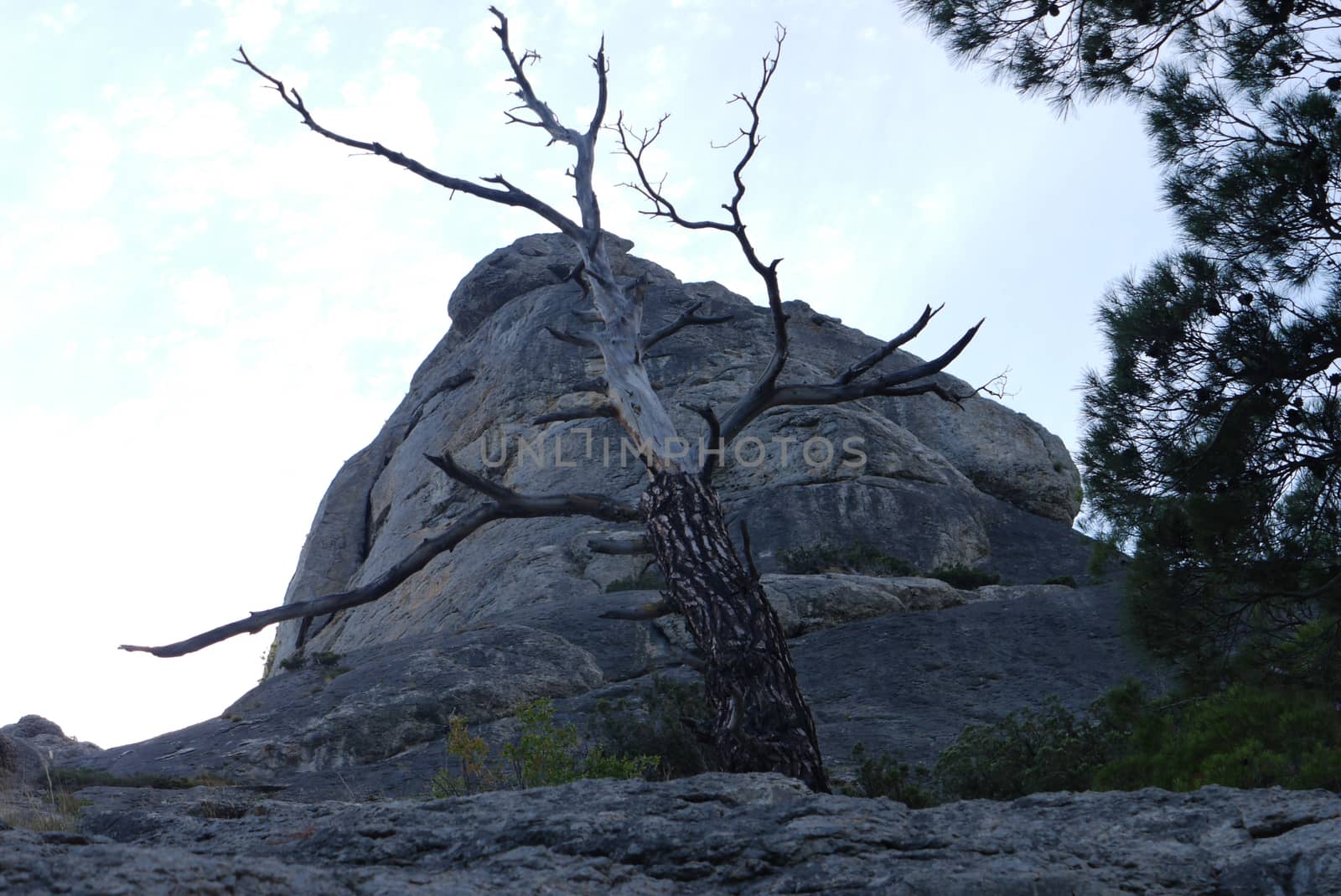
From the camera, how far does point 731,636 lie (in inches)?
299

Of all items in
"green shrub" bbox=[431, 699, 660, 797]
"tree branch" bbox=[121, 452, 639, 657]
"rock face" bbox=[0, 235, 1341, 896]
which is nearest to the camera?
"rock face" bbox=[0, 235, 1341, 896]

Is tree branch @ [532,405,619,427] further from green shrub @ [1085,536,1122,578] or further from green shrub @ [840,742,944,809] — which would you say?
green shrub @ [1085,536,1122,578]

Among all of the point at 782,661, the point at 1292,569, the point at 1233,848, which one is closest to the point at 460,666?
the point at 782,661

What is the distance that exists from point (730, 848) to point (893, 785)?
459 cm

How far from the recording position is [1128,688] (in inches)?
342

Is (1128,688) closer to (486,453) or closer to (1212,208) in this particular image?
(1212,208)

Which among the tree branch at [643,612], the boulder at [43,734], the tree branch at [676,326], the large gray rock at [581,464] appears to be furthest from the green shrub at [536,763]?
the boulder at [43,734]

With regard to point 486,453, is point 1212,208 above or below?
below

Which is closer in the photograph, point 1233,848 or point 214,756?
point 1233,848

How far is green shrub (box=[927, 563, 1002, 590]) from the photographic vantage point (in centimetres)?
1970

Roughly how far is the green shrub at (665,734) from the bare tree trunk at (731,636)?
180cm

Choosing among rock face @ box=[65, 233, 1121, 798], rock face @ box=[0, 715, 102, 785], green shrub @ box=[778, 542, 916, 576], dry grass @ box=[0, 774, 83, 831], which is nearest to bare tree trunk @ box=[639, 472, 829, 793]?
rock face @ box=[65, 233, 1121, 798]

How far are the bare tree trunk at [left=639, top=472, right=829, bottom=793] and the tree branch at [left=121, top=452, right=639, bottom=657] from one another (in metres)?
0.69

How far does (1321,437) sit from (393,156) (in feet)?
24.7
